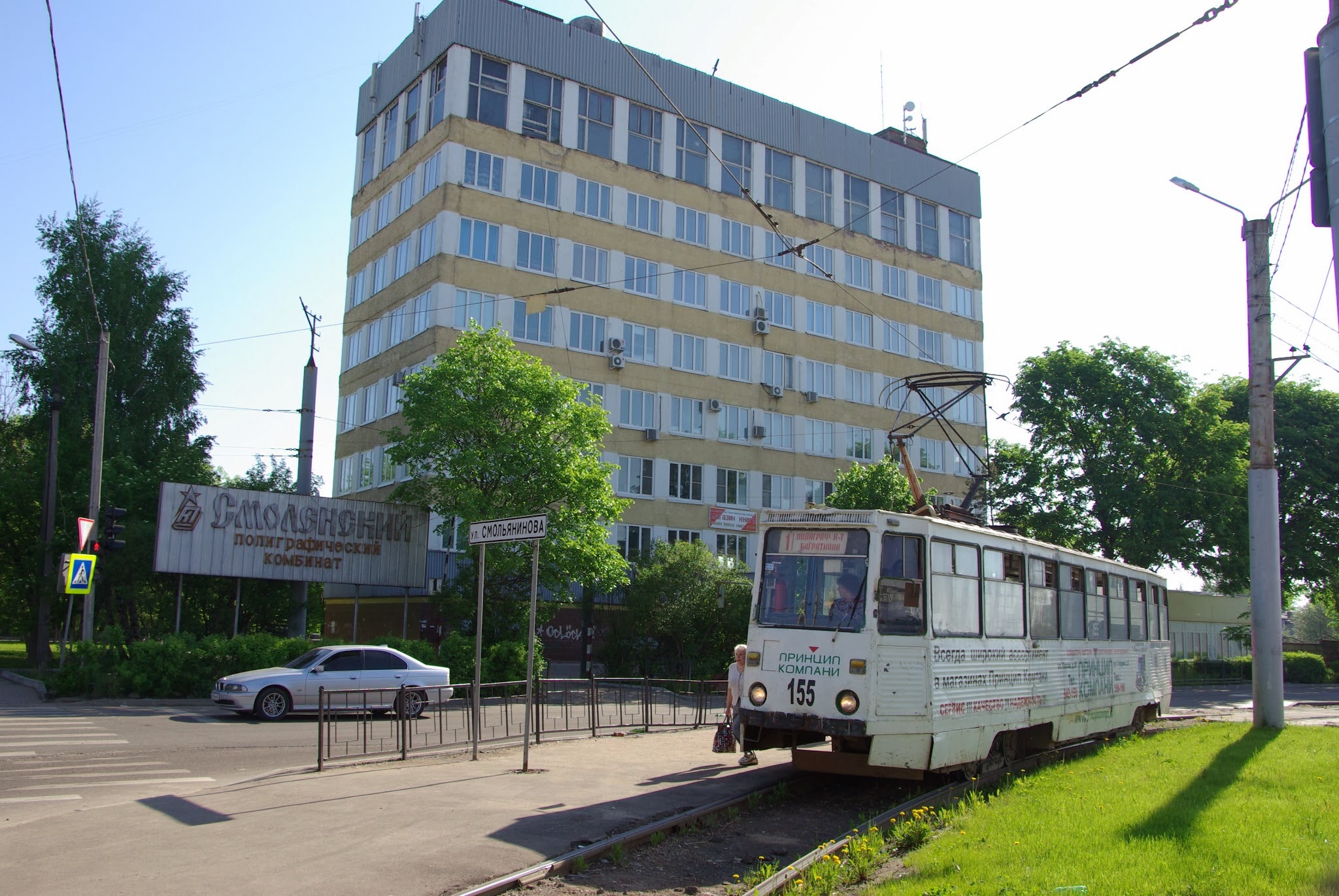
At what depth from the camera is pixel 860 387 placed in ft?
160

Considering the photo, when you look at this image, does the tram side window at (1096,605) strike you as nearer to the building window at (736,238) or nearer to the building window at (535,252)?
the building window at (535,252)

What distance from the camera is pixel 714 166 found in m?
44.8

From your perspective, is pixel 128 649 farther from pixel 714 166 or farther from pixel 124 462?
pixel 714 166

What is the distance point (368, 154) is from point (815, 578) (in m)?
39.0

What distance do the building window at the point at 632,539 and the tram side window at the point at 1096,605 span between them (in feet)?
80.2

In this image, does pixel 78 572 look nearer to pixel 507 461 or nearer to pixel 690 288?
pixel 507 461

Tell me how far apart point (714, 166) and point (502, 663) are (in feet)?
85.3

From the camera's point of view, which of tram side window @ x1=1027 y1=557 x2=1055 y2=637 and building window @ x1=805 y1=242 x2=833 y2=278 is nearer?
tram side window @ x1=1027 y1=557 x2=1055 y2=637

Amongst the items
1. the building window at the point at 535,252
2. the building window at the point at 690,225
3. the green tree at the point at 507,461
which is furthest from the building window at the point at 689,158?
the green tree at the point at 507,461

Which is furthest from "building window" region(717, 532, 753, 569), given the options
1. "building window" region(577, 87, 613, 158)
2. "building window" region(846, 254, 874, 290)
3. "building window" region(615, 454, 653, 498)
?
"building window" region(577, 87, 613, 158)

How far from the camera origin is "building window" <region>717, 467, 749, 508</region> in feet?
142

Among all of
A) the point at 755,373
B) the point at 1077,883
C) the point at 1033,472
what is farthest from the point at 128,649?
the point at 1033,472

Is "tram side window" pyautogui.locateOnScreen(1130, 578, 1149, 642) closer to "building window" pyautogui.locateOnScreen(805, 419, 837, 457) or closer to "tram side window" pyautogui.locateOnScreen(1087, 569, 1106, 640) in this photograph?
"tram side window" pyautogui.locateOnScreen(1087, 569, 1106, 640)

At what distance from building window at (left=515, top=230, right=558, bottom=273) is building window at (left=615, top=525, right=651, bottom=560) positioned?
10.4 metres
